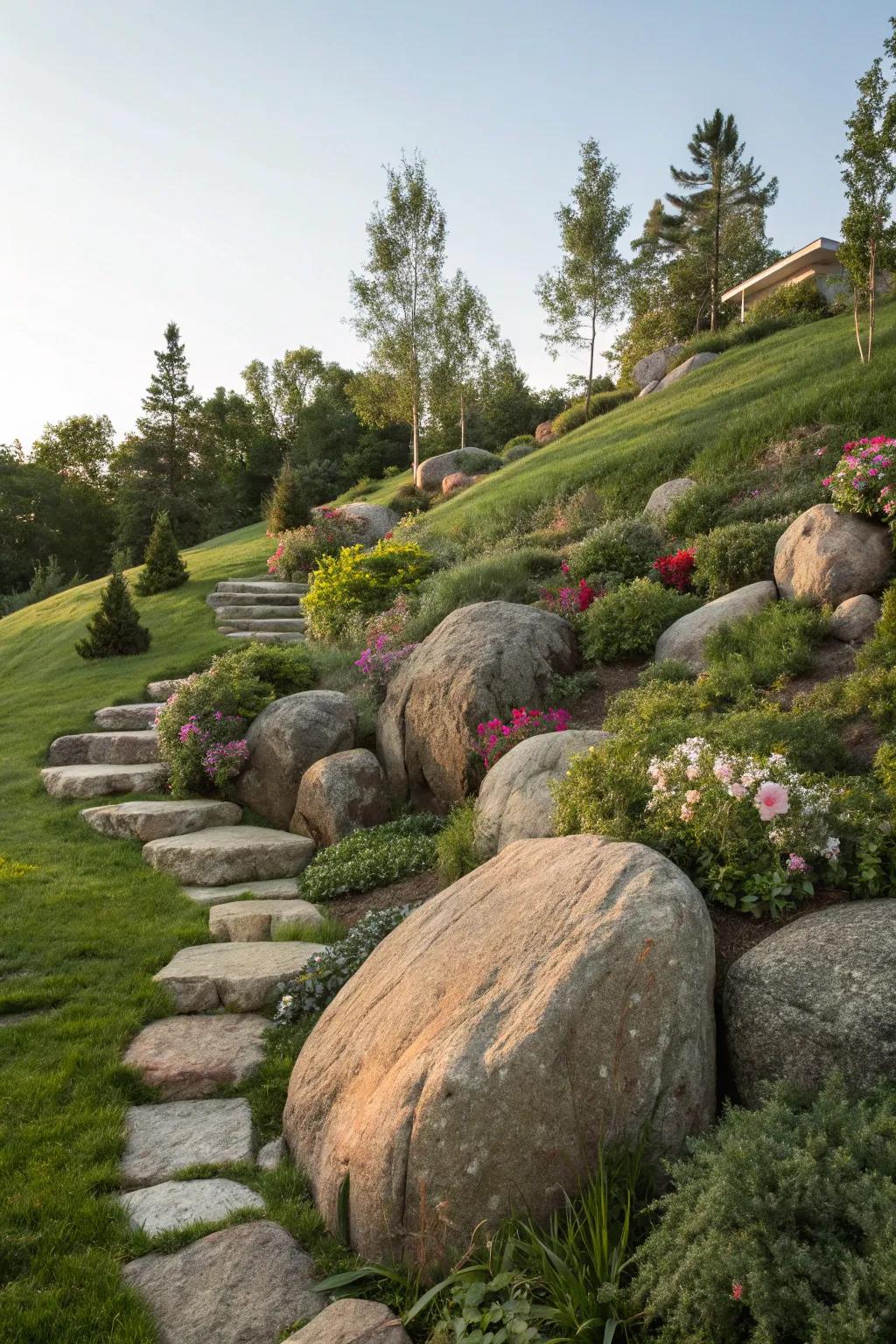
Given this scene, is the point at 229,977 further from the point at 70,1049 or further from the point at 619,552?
the point at 619,552

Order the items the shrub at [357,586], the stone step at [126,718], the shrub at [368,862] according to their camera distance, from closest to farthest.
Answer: the shrub at [368,862] → the stone step at [126,718] → the shrub at [357,586]

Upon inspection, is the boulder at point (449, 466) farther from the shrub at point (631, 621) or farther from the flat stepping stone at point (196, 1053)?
the flat stepping stone at point (196, 1053)

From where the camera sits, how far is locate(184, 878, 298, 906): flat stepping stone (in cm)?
633

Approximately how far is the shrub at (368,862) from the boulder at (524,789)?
1.00 meters

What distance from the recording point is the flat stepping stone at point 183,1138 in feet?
10.9

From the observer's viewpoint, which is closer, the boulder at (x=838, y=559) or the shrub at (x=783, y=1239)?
the shrub at (x=783, y=1239)

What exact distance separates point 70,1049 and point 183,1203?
1359mm

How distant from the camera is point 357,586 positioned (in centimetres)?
1210

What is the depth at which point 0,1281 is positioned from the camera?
104 inches

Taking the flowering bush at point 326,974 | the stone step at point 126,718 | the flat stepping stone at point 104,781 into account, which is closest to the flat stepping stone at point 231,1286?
the flowering bush at point 326,974

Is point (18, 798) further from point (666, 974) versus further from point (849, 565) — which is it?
point (849, 565)

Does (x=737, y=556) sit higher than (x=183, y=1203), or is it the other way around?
(x=737, y=556)

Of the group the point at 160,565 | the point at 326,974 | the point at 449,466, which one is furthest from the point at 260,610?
the point at 449,466

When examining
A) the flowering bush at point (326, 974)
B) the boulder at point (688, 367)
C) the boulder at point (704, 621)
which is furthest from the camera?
the boulder at point (688, 367)
